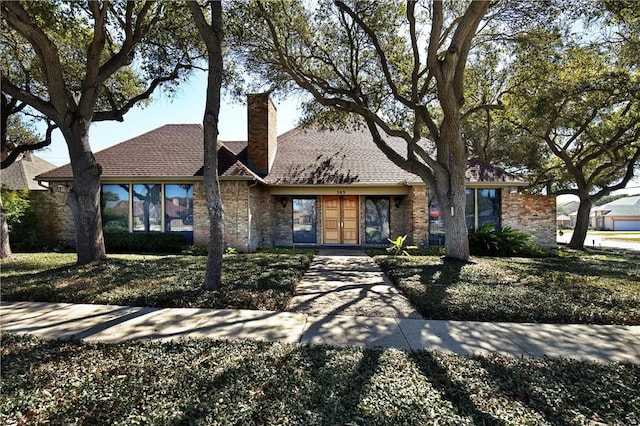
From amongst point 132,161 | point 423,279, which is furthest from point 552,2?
point 132,161

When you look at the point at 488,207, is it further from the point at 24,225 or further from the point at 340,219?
the point at 24,225

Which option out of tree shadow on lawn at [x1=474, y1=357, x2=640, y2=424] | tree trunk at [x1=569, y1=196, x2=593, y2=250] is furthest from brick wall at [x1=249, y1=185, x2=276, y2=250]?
tree trunk at [x1=569, y1=196, x2=593, y2=250]

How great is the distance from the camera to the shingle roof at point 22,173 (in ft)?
61.7

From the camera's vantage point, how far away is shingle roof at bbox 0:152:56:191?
18798 millimetres

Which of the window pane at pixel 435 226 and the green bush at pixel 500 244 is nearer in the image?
the green bush at pixel 500 244

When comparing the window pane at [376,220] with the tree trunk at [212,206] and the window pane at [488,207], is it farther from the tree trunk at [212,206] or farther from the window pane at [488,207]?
the tree trunk at [212,206]

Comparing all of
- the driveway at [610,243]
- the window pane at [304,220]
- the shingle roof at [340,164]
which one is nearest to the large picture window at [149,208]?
the shingle roof at [340,164]

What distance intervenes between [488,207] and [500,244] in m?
2.22

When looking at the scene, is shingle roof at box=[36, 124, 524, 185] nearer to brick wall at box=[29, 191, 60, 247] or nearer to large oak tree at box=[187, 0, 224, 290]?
brick wall at box=[29, 191, 60, 247]

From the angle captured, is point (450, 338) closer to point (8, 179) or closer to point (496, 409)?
point (496, 409)

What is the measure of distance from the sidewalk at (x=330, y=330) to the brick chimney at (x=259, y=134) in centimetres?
919

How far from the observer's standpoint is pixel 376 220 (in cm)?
1368

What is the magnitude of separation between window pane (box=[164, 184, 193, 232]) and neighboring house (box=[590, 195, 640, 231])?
5084cm

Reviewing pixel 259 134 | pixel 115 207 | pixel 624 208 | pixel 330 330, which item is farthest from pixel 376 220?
pixel 624 208
